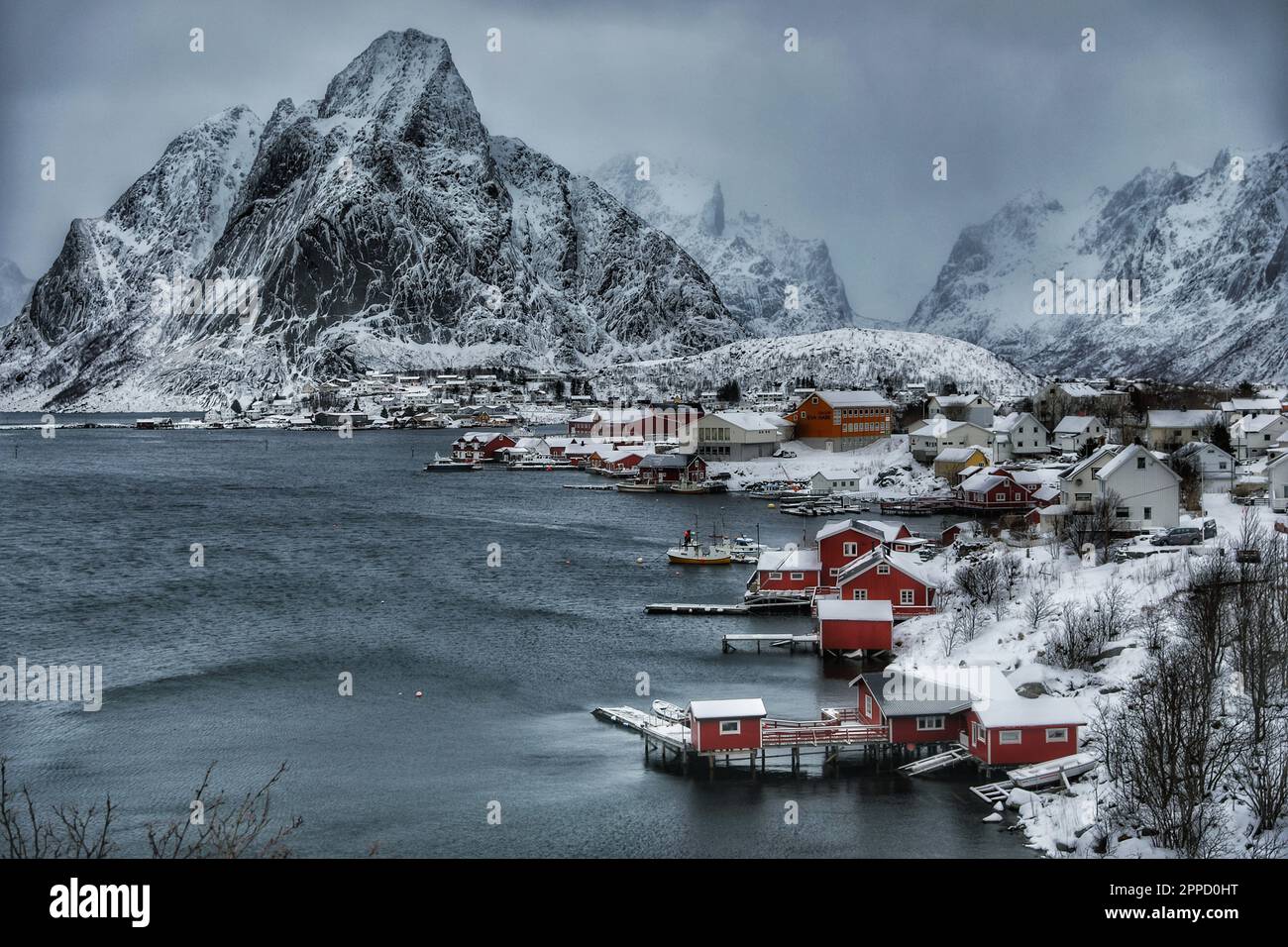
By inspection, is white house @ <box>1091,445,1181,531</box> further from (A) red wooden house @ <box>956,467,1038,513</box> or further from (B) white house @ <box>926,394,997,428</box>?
(B) white house @ <box>926,394,997,428</box>

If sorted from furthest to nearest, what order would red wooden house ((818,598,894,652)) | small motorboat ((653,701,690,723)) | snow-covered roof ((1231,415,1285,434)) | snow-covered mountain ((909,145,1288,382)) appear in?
snow-covered mountain ((909,145,1288,382))
snow-covered roof ((1231,415,1285,434))
red wooden house ((818,598,894,652))
small motorboat ((653,701,690,723))

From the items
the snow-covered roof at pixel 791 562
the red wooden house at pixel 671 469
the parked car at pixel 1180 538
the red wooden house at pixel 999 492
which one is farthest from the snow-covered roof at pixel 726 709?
the red wooden house at pixel 671 469

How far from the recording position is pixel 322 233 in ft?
407

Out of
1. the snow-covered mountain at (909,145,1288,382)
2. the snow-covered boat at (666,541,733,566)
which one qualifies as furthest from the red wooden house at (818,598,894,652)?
the snow-covered mountain at (909,145,1288,382)

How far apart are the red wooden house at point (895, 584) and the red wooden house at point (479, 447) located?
35.9 m

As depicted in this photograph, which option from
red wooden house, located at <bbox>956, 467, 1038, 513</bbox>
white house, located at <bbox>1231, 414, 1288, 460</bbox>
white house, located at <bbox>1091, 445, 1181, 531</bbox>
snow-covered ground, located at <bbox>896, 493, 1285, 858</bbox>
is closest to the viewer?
snow-covered ground, located at <bbox>896, 493, 1285, 858</bbox>

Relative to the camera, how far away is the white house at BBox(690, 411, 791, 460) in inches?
1743

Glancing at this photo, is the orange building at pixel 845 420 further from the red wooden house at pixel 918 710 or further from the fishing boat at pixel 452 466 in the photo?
the red wooden house at pixel 918 710

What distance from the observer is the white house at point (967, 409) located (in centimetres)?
4296

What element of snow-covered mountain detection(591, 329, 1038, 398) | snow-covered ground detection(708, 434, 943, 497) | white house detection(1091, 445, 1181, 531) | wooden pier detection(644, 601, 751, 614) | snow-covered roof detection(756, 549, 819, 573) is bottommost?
wooden pier detection(644, 601, 751, 614)

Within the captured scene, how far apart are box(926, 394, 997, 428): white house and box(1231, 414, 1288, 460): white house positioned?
9866mm

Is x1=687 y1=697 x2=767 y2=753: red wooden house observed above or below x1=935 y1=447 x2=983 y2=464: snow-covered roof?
below
